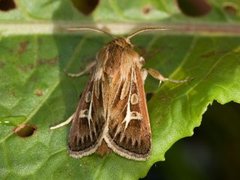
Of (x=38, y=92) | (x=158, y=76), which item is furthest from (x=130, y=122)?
(x=38, y=92)

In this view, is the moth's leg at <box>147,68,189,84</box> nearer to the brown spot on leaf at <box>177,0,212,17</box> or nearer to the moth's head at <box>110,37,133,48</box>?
the moth's head at <box>110,37,133,48</box>

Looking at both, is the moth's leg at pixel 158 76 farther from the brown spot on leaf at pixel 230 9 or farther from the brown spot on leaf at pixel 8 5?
the brown spot on leaf at pixel 8 5

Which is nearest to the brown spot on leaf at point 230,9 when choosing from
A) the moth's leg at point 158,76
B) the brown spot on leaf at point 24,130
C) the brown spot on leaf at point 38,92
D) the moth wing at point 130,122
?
the moth's leg at point 158,76

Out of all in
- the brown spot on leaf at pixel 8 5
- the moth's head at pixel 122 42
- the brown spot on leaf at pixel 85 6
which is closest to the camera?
the moth's head at pixel 122 42

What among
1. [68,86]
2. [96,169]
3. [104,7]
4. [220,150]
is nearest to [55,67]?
[68,86]

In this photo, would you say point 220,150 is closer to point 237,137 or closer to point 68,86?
point 237,137

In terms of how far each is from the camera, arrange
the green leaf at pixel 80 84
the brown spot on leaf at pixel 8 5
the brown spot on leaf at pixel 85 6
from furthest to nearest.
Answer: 1. the brown spot on leaf at pixel 85 6
2. the brown spot on leaf at pixel 8 5
3. the green leaf at pixel 80 84

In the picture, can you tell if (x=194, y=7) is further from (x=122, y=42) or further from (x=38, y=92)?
(x=38, y=92)
